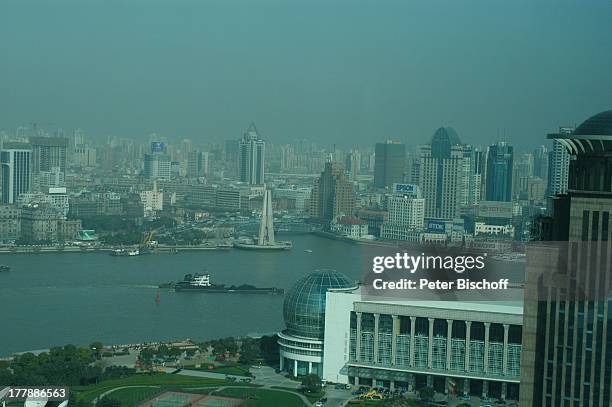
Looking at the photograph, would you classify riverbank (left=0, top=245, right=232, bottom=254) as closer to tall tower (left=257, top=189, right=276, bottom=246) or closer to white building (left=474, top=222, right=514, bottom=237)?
tall tower (left=257, top=189, right=276, bottom=246)

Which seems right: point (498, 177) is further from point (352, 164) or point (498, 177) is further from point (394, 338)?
point (394, 338)

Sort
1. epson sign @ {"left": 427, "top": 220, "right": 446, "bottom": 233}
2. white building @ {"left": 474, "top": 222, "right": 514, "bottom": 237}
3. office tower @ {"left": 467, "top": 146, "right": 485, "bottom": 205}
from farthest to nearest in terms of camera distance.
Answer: office tower @ {"left": 467, "top": 146, "right": 485, "bottom": 205} → epson sign @ {"left": 427, "top": 220, "right": 446, "bottom": 233} → white building @ {"left": 474, "top": 222, "right": 514, "bottom": 237}

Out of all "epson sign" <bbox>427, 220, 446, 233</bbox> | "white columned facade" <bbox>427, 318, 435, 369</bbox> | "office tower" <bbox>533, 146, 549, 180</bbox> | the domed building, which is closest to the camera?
"white columned facade" <bbox>427, 318, 435, 369</bbox>

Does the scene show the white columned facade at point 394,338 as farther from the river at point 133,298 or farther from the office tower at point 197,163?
the office tower at point 197,163

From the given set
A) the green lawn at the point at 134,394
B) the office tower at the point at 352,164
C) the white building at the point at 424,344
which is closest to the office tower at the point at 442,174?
the office tower at the point at 352,164

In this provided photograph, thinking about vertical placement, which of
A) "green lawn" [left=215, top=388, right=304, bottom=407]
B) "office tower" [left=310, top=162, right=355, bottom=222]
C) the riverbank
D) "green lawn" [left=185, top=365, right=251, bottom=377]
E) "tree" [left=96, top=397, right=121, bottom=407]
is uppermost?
"office tower" [left=310, top=162, right=355, bottom=222]

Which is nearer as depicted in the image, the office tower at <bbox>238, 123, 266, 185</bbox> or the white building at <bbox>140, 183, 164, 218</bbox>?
the white building at <bbox>140, 183, 164, 218</bbox>

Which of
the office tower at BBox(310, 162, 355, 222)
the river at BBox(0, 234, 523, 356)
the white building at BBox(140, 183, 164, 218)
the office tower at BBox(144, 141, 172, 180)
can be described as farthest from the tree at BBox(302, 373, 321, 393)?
the office tower at BBox(144, 141, 172, 180)
